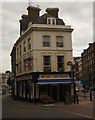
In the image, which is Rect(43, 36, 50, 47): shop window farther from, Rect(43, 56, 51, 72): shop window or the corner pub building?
Rect(43, 56, 51, 72): shop window

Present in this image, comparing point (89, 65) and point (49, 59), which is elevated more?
point (89, 65)

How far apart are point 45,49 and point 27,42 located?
472cm

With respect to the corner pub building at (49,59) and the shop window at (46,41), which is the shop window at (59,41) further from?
the shop window at (46,41)

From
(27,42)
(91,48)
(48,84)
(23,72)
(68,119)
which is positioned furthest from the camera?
(91,48)

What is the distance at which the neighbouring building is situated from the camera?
122m

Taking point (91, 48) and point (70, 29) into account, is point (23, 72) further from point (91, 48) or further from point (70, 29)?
point (91, 48)

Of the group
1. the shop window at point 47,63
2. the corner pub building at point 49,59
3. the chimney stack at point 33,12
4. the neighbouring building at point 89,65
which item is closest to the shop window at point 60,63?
the corner pub building at point 49,59

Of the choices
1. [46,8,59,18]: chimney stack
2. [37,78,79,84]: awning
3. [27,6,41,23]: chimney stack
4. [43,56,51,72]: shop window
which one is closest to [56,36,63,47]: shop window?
[43,56,51,72]: shop window

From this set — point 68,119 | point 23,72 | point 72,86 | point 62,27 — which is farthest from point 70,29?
point 68,119

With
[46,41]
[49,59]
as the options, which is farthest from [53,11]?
[49,59]

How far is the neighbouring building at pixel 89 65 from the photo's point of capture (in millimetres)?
121738

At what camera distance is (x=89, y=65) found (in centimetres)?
13150

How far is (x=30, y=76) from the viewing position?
144 ft

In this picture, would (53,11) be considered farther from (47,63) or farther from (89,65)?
(89,65)
